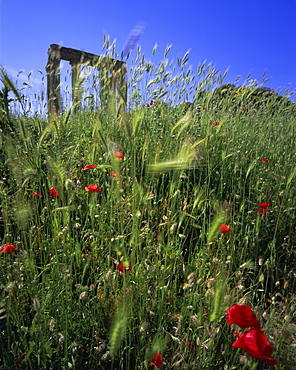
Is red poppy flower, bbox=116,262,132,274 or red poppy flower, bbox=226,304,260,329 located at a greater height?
red poppy flower, bbox=116,262,132,274

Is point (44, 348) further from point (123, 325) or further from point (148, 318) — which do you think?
point (148, 318)

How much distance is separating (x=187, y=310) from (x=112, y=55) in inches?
87.3

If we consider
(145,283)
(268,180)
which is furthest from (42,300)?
(268,180)

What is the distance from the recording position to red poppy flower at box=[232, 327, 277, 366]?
34.9 inches

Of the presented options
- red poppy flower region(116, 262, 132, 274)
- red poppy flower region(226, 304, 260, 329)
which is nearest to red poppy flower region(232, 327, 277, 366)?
red poppy flower region(226, 304, 260, 329)

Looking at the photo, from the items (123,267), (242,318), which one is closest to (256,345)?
(242,318)

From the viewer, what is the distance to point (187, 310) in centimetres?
134

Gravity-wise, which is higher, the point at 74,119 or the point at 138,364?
the point at 74,119

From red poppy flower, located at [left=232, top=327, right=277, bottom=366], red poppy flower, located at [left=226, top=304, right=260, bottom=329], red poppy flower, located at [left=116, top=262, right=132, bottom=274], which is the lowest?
red poppy flower, located at [left=232, top=327, right=277, bottom=366]

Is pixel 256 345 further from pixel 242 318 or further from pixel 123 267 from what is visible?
pixel 123 267

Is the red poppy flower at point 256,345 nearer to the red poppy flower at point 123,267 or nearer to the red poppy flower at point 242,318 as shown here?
the red poppy flower at point 242,318

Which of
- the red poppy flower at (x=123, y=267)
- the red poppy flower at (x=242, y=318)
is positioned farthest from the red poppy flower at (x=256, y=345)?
the red poppy flower at (x=123, y=267)

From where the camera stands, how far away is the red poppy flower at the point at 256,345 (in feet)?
2.91

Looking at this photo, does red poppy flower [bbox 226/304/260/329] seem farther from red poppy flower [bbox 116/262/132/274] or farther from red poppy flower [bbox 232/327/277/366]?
red poppy flower [bbox 116/262/132/274]
